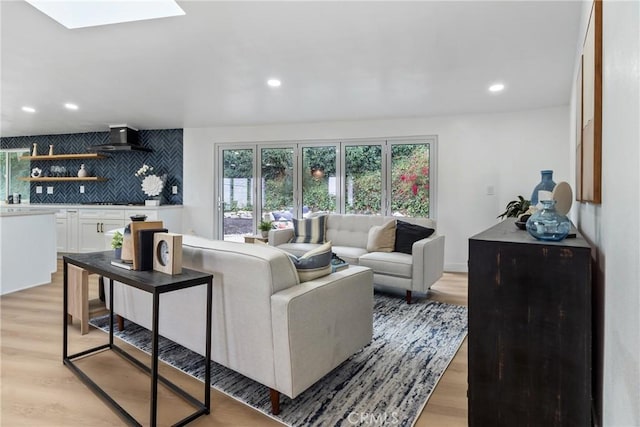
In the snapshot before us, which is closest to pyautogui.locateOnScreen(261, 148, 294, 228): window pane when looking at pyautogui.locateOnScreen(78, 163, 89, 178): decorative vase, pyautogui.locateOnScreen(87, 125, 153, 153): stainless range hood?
pyautogui.locateOnScreen(87, 125, 153, 153): stainless range hood

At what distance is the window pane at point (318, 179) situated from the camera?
5.95 m

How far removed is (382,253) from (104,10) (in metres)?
3.24

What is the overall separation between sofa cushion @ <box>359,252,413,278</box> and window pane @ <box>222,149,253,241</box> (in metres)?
2.98

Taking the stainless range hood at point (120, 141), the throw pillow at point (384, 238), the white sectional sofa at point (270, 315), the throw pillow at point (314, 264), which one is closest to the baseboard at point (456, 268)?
the throw pillow at point (384, 238)

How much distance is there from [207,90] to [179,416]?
3.41m

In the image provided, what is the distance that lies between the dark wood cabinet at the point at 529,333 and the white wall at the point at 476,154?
4.00 m

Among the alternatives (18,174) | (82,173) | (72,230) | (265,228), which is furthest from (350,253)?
(18,174)

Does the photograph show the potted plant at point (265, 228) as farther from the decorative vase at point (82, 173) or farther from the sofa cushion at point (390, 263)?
the decorative vase at point (82, 173)

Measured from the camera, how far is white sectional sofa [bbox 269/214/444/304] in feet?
12.0

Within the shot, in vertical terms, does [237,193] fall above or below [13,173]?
below

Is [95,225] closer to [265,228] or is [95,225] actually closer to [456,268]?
[265,228]

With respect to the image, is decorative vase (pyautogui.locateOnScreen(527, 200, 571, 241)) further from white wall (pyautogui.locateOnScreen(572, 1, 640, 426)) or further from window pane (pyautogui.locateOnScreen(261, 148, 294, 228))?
window pane (pyautogui.locateOnScreen(261, 148, 294, 228))

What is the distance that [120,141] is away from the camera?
638 centimetres

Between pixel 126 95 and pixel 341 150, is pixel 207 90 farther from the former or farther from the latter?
pixel 341 150
